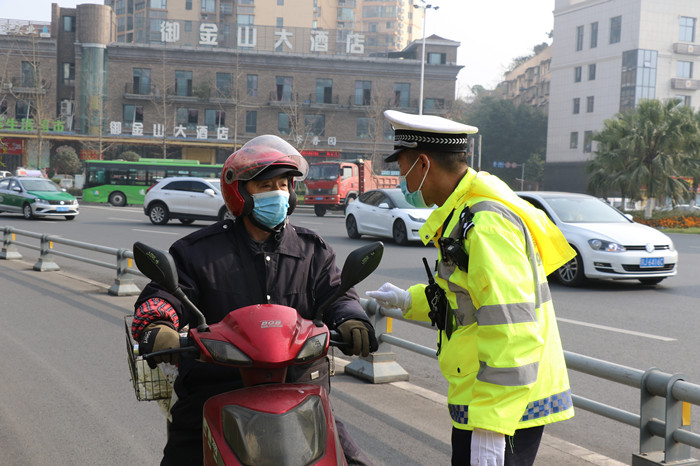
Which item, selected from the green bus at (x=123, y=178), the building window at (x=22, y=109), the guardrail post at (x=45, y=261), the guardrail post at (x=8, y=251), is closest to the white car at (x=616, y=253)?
the guardrail post at (x=45, y=261)

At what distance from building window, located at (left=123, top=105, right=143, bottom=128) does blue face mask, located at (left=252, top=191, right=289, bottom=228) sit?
6077cm

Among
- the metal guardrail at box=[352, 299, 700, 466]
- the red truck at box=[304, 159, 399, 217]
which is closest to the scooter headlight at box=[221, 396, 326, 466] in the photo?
the metal guardrail at box=[352, 299, 700, 466]

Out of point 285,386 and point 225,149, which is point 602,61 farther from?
point 285,386

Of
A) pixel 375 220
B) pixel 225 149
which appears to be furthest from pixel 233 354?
pixel 225 149

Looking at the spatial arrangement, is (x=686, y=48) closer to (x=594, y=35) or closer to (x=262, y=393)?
(x=594, y=35)

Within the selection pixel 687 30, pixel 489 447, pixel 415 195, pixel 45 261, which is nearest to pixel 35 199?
pixel 45 261

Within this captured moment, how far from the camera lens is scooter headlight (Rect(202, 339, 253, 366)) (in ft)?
6.43

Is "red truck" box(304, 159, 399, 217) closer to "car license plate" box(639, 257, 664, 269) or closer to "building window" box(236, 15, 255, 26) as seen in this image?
"car license plate" box(639, 257, 664, 269)

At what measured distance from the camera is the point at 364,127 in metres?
62.7

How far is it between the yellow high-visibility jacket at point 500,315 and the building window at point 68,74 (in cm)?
6693

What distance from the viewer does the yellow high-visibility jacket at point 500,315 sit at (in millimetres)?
2045

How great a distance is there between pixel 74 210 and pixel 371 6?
110043mm

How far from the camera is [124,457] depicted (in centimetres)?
430

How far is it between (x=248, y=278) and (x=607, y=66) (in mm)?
61696
